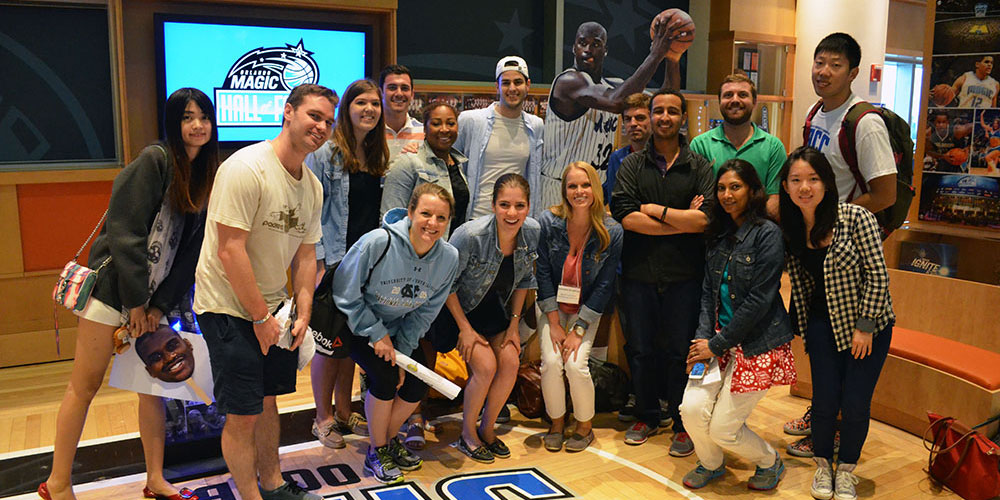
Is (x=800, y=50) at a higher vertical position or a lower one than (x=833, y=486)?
higher

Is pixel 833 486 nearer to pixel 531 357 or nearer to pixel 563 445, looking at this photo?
pixel 563 445

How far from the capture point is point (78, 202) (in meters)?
4.81

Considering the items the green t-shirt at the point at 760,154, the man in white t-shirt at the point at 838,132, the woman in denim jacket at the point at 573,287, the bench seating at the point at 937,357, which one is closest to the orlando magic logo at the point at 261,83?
the woman in denim jacket at the point at 573,287

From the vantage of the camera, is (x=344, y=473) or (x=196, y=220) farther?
(x=344, y=473)

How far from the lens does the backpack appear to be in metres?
3.48

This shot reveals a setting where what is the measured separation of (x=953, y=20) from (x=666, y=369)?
9.18 feet

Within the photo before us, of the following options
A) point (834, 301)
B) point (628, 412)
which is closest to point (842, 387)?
point (834, 301)

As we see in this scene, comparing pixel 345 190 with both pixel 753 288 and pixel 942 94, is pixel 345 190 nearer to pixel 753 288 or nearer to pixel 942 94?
pixel 753 288

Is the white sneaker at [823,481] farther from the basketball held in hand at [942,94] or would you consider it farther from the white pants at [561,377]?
the basketball held in hand at [942,94]

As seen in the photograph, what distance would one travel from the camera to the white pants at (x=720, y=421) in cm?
325

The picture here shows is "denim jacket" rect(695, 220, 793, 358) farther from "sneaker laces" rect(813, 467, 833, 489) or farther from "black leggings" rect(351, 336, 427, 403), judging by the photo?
"black leggings" rect(351, 336, 427, 403)

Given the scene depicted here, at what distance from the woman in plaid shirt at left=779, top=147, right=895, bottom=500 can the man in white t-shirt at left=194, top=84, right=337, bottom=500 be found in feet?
6.01

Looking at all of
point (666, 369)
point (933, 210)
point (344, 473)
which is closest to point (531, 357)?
point (666, 369)

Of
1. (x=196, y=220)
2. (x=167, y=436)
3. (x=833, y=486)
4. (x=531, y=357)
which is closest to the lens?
(x=196, y=220)
